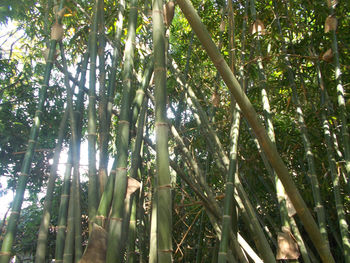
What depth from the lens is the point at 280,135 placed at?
2.94 metres

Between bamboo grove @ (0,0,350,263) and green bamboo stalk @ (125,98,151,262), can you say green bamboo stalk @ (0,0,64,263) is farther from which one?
green bamboo stalk @ (125,98,151,262)

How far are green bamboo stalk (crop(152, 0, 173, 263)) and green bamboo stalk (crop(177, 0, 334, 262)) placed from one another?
16 centimetres

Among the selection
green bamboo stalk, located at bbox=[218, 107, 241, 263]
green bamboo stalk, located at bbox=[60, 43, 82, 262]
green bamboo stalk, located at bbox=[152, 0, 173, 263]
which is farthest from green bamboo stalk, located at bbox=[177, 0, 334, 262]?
green bamboo stalk, located at bbox=[60, 43, 82, 262]

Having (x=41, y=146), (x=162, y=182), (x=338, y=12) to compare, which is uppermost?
(x=338, y=12)

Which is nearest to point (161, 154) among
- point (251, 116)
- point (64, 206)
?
point (251, 116)

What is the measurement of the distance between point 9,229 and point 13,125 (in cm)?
298

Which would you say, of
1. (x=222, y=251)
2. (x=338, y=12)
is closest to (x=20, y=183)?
(x=222, y=251)

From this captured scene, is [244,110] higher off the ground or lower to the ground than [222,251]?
higher

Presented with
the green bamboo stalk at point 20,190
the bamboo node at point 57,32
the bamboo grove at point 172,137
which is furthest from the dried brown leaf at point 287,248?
the bamboo node at point 57,32

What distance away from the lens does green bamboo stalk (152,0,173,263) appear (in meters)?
0.93

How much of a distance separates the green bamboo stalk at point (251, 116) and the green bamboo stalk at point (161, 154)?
6.4 inches

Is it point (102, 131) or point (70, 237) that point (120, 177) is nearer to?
point (102, 131)

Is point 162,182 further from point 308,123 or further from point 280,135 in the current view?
point 280,135

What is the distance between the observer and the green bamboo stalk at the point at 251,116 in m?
1.03
